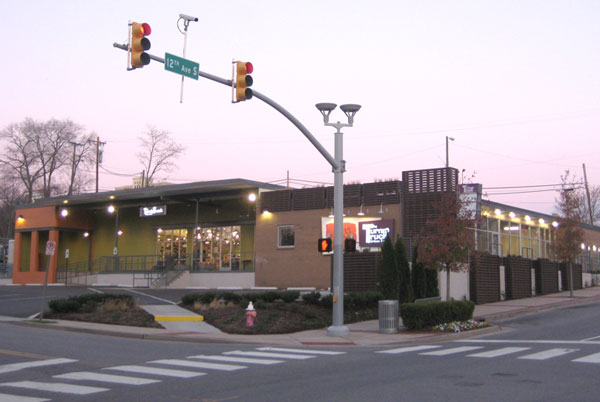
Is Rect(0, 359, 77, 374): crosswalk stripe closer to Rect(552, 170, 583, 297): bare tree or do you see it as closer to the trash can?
the trash can

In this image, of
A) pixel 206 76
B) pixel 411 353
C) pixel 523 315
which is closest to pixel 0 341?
pixel 206 76

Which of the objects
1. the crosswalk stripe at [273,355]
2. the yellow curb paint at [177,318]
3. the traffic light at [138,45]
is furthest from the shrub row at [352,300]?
the traffic light at [138,45]

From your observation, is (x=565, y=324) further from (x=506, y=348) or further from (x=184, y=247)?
(x=184, y=247)

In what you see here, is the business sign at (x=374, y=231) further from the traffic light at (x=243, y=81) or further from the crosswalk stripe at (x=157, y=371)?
the crosswalk stripe at (x=157, y=371)

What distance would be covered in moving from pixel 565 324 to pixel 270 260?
18470 millimetres

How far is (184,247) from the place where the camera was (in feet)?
150

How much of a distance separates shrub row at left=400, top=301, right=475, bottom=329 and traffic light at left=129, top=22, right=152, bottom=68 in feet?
38.6

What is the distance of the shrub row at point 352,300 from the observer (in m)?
23.8

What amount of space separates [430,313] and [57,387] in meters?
12.9

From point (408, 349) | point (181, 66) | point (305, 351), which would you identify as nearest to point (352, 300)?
point (408, 349)

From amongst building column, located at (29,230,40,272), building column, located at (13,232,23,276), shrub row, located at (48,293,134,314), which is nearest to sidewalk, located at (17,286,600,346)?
shrub row, located at (48,293,134,314)

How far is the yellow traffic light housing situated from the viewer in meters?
15.2

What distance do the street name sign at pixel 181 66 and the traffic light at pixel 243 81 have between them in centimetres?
103

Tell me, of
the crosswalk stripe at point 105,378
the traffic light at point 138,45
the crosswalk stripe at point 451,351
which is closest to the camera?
the crosswalk stripe at point 105,378
